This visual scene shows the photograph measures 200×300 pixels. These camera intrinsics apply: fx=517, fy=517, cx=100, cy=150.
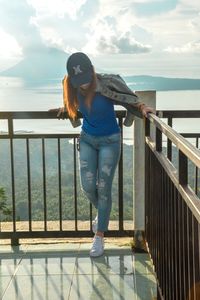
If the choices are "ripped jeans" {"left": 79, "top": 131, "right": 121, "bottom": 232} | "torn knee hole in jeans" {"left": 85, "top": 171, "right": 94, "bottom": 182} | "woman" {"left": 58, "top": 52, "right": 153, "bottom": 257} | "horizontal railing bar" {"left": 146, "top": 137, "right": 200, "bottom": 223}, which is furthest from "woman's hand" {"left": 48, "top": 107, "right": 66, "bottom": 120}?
"horizontal railing bar" {"left": 146, "top": 137, "right": 200, "bottom": 223}

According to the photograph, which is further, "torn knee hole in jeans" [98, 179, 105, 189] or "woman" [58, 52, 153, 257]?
"torn knee hole in jeans" [98, 179, 105, 189]

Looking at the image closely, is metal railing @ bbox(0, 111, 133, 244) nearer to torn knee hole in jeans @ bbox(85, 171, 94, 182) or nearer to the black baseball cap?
torn knee hole in jeans @ bbox(85, 171, 94, 182)

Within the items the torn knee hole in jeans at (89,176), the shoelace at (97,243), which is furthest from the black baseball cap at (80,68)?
the shoelace at (97,243)

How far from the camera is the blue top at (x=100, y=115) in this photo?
14.3 ft

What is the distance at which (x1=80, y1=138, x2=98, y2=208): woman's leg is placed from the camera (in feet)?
15.0

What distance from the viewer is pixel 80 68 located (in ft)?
13.6

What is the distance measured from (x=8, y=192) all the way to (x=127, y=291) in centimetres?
185

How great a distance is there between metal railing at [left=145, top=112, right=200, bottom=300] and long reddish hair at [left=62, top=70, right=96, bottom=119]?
66 centimetres

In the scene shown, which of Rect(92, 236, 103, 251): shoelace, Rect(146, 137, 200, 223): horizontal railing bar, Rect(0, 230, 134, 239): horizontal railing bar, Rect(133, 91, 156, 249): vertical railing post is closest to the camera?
Rect(146, 137, 200, 223): horizontal railing bar

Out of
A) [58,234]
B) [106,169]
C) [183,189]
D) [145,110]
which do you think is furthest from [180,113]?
[183,189]

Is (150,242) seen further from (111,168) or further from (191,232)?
(191,232)

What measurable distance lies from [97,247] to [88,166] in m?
0.78

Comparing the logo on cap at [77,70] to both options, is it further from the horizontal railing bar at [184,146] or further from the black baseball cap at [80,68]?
the horizontal railing bar at [184,146]

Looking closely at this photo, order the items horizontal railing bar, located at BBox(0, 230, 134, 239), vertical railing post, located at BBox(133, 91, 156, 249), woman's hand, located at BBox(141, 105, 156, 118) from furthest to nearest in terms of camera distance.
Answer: horizontal railing bar, located at BBox(0, 230, 134, 239) < vertical railing post, located at BBox(133, 91, 156, 249) < woman's hand, located at BBox(141, 105, 156, 118)
